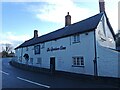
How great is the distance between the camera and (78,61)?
86.4ft

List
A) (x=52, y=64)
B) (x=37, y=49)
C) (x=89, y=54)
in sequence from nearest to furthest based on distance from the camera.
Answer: (x=89, y=54) → (x=52, y=64) → (x=37, y=49)

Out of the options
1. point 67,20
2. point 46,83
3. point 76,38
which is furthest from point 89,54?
point 67,20

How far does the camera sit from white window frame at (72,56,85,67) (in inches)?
1004

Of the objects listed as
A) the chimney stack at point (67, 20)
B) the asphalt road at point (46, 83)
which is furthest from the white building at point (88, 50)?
the chimney stack at point (67, 20)

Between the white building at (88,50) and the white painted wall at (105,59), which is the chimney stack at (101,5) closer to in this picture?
the white building at (88,50)

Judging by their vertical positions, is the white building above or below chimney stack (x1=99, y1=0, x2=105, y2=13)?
below

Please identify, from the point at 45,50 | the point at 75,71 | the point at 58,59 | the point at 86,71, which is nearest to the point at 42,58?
the point at 45,50

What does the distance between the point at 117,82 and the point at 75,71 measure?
25.4 ft

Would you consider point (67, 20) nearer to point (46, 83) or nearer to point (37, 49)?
point (37, 49)

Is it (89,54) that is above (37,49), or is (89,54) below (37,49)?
below

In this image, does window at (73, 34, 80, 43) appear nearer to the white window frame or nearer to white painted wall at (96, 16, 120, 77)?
the white window frame

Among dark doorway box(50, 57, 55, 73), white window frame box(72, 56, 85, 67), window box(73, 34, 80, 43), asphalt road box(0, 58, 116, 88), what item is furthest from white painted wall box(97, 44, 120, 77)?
dark doorway box(50, 57, 55, 73)

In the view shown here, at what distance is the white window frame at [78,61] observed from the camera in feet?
83.7

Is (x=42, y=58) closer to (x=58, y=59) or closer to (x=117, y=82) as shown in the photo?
(x=58, y=59)
